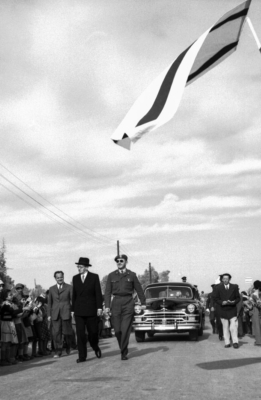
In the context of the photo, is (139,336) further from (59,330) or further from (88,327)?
(88,327)

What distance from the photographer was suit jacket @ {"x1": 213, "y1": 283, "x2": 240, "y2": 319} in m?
14.3

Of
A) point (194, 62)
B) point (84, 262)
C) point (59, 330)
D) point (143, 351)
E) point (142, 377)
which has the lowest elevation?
point (142, 377)

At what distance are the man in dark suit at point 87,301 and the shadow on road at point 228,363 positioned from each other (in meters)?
2.40

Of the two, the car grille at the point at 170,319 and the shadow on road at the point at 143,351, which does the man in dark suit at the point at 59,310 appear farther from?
the car grille at the point at 170,319

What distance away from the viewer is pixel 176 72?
322 inches

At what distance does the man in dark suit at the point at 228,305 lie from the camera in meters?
14.1

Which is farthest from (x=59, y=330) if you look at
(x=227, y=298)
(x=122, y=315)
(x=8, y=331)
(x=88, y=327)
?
(x=227, y=298)

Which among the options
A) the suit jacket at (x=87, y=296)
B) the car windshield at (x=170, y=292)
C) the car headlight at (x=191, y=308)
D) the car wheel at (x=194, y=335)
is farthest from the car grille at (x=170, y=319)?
the suit jacket at (x=87, y=296)

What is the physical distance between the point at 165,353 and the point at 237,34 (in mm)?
7180

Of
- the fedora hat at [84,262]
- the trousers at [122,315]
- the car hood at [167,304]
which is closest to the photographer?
the trousers at [122,315]

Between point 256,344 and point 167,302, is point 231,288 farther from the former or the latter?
point 167,302

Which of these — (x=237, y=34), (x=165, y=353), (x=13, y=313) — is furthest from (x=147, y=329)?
(x=237, y=34)

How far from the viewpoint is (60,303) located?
1330 centimetres

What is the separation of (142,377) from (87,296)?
10.9ft
